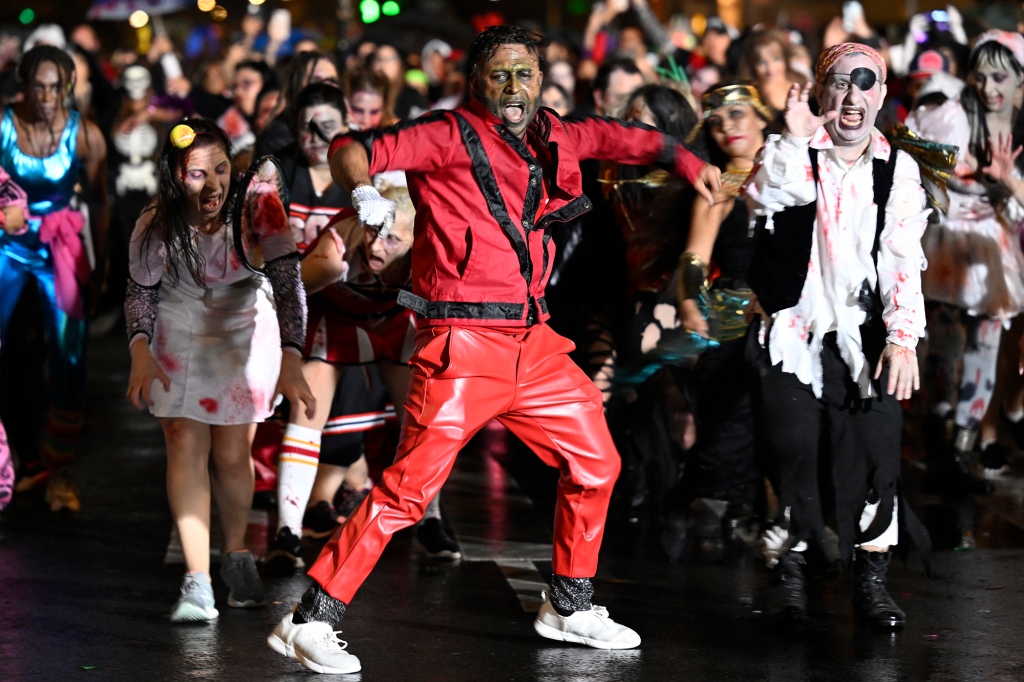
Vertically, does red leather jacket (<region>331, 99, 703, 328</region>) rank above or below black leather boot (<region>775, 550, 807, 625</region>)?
above


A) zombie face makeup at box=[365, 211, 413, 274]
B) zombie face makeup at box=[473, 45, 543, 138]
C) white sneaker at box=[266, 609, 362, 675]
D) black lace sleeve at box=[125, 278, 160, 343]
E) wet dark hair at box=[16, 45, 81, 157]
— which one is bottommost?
white sneaker at box=[266, 609, 362, 675]

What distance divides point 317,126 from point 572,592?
8.78 ft

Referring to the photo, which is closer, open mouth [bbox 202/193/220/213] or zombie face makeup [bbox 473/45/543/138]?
zombie face makeup [bbox 473/45/543/138]

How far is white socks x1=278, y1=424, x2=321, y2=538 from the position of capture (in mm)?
6492

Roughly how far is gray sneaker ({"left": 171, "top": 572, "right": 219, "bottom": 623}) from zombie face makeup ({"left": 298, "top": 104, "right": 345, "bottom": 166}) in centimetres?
215

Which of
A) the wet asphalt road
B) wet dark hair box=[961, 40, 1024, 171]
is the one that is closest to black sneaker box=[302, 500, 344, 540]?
the wet asphalt road

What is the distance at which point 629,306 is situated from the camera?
7.41 m

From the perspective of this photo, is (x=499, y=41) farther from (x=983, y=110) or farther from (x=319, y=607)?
(x=983, y=110)

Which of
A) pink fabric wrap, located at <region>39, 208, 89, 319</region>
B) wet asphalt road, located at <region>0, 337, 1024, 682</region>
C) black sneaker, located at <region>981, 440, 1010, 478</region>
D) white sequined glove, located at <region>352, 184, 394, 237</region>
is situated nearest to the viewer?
white sequined glove, located at <region>352, 184, 394, 237</region>

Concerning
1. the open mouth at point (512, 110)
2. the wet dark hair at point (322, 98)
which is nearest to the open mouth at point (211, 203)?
the open mouth at point (512, 110)

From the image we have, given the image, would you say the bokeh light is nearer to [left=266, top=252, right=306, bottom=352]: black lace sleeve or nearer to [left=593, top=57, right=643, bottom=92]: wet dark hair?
[left=593, top=57, right=643, bottom=92]: wet dark hair

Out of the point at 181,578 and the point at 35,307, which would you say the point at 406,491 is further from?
the point at 35,307

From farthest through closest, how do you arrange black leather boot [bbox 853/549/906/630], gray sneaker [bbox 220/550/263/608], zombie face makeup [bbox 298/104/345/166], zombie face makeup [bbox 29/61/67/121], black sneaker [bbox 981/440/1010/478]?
black sneaker [bbox 981/440/1010/478] < zombie face makeup [bbox 29/61/67/121] < zombie face makeup [bbox 298/104/345/166] < gray sneaker [bbox 220/550/263/608] < black leather boot [bbox 853/549/906/630]

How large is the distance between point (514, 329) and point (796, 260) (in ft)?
3.61
